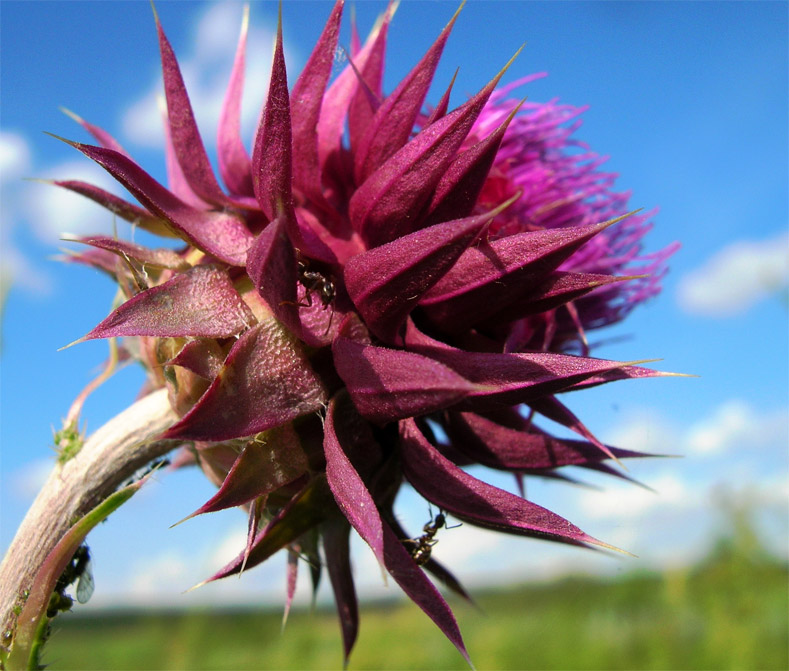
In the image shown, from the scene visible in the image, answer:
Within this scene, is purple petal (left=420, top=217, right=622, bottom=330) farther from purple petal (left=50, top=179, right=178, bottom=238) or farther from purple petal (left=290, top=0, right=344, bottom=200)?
purple petal (left=50, top=179, right=178, bottom=238)

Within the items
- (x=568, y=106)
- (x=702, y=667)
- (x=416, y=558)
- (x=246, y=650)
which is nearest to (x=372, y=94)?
(x=568, y=106)

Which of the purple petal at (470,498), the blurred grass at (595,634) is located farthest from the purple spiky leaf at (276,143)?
the blurred grass at (595,634)

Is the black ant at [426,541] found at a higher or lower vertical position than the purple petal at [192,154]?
lower

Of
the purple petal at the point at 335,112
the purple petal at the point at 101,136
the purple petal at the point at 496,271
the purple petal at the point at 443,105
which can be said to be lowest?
the purple petal at the point at 496,271

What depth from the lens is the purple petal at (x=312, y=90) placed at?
1.80m

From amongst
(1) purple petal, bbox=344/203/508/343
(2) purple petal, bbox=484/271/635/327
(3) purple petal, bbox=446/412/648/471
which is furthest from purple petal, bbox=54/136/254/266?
(3) purple petal, bbox=446/412/648/471

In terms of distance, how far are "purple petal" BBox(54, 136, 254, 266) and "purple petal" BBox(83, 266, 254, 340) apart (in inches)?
3.0

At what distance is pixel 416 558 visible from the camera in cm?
178

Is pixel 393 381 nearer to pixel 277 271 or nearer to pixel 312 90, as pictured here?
pixel 277 271

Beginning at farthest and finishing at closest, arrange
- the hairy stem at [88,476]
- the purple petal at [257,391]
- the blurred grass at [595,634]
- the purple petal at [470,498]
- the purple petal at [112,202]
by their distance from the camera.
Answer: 1. the blurred grass at [595,634]
2. the purple petal at [112,202]
3. the hairy stem at [88,476]
4. the purple petal at [470,498]
5. the purple petal at [257,391]

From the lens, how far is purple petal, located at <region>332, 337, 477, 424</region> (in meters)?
1.21

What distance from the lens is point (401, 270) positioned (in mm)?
1435

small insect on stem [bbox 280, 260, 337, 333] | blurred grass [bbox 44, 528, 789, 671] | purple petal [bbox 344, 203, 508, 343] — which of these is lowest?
blurred grass [bbox 44, 528, 789, 671]

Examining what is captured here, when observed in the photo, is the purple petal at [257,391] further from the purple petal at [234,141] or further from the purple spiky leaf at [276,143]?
the purple petal at [234,141]
